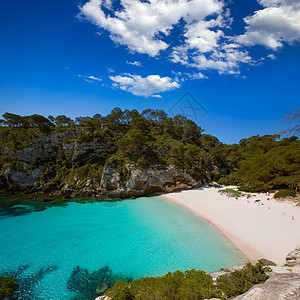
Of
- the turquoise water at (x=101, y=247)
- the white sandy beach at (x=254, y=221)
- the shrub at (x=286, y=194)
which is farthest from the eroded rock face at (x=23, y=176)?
the shrub at (x=286, y=194)

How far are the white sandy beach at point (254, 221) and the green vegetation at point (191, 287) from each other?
22.1 feet

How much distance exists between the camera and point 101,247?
43.5ft

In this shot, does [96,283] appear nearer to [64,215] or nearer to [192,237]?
[192,237]

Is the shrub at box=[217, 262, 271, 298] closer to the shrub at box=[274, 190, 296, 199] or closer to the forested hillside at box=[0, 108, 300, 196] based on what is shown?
the shrub at box=[274, 190, 296, 199]

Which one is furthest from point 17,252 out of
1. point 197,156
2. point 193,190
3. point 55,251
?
point 197,156

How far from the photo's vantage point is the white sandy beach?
12.0 metres

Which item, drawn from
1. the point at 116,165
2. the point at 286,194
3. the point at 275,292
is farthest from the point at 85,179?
the point at 286,194

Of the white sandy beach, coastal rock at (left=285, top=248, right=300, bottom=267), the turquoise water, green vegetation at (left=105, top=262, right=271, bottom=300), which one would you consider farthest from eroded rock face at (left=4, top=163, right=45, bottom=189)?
coastal rock at (left=285, top=248, right=300, bottom=267)

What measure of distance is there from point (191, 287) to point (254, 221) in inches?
596

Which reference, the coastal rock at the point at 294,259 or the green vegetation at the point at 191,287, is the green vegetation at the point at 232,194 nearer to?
the coastal rock at the point at 294,259

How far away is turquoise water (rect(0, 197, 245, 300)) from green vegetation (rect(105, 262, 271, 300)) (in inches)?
177

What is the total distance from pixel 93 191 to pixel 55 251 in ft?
55.9

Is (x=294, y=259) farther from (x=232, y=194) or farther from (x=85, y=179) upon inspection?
(x=85, y=179)

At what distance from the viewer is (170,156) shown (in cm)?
3512
